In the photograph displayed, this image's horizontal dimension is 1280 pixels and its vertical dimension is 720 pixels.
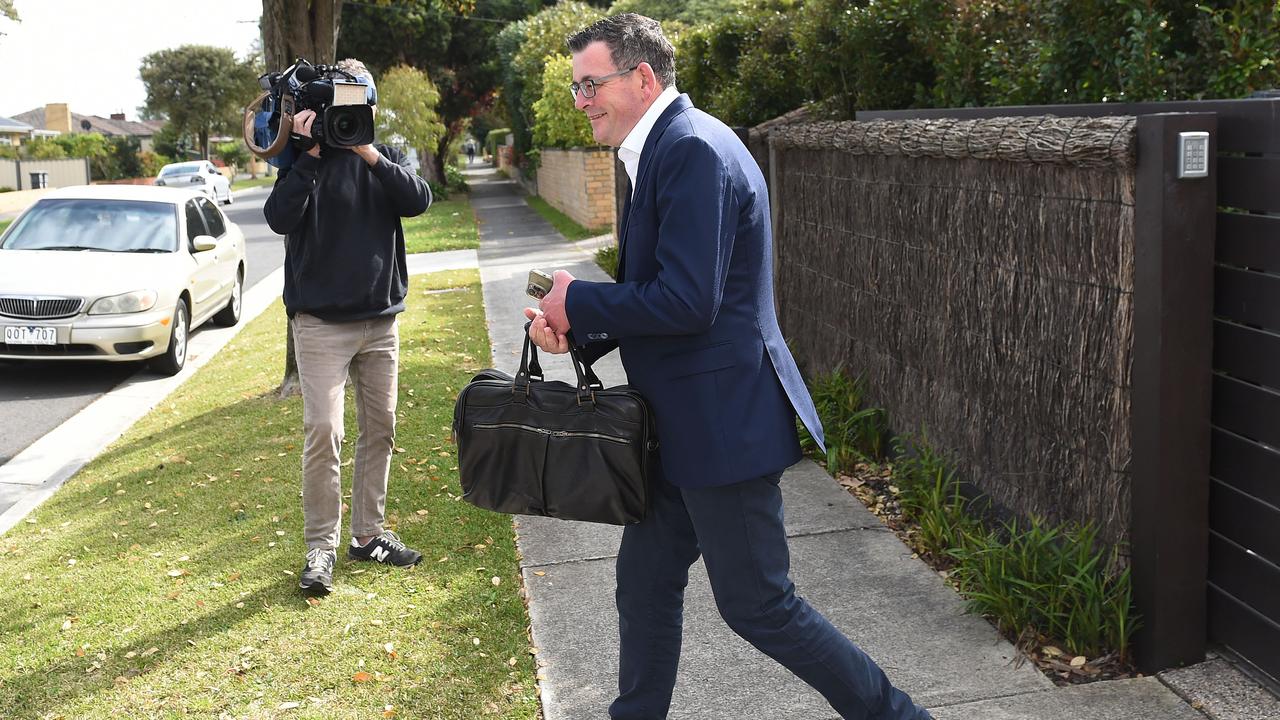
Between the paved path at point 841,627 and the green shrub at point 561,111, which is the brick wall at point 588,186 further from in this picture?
the paved path at point 841,627

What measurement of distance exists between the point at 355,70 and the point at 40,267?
667 cm

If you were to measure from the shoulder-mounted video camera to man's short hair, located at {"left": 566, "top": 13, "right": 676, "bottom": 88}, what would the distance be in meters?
1.89

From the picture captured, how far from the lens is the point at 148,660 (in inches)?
168

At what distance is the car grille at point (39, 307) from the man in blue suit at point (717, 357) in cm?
800

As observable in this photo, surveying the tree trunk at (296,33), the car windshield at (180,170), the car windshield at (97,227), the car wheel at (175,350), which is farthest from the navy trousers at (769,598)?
the car windshield at (180,170)

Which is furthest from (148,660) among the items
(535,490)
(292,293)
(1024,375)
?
(1024,375)

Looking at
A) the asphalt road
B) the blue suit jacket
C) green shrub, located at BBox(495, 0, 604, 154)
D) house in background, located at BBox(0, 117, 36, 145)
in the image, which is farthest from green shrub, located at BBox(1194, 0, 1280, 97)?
house in background, located at BBox(0, 117, 36, 145)

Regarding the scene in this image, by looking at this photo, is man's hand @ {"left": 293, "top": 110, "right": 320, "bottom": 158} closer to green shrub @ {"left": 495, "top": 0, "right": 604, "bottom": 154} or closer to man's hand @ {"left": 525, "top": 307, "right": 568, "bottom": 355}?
man's hand @ {"left": 525, "top": 307, "right": 568, "bottom": 355}

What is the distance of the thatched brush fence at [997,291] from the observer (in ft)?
12.5

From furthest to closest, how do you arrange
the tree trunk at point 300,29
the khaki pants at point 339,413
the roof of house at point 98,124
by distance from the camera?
the roof of house at point 98,124
the tree trunk at point 300,29
the khaki pants at point 339,413

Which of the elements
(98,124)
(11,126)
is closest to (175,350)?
(11,126)

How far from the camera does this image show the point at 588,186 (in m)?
21.5

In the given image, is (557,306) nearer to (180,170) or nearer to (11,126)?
(180,170)

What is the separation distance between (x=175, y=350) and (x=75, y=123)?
109138 mm
